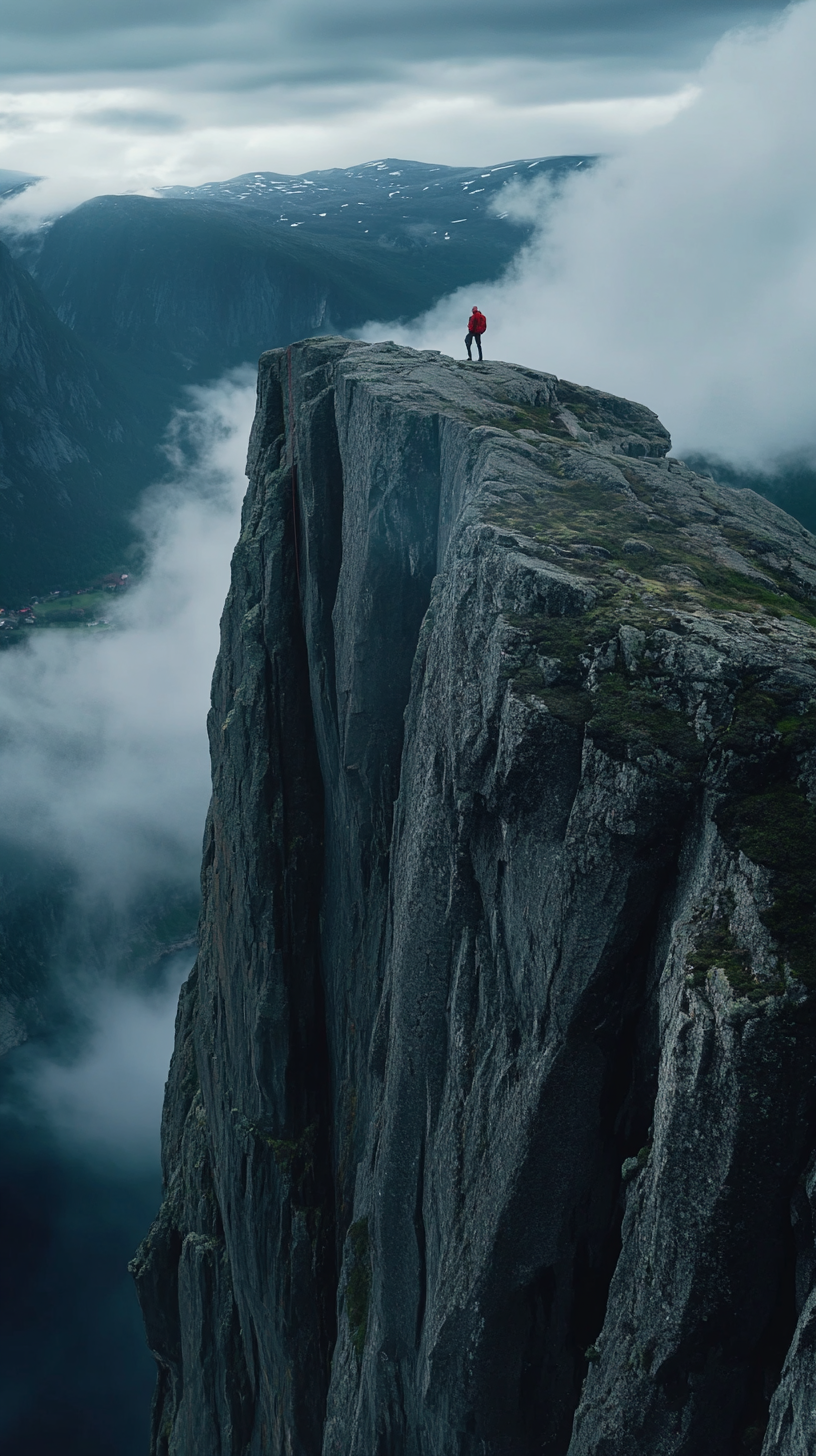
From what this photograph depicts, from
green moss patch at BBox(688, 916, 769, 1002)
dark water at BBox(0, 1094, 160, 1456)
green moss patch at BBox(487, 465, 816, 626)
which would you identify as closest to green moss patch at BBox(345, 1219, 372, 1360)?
green moss patch at BBox(688, 916, 769, 1002)

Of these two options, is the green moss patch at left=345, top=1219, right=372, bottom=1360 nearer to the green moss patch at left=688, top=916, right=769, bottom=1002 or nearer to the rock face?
the rock face

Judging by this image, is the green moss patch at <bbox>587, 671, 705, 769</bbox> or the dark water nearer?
the green moss patch at <bbox>587, 671, 705, 769</bbox>

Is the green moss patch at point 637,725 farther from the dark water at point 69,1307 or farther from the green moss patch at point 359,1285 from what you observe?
the dark water at point 69,1307

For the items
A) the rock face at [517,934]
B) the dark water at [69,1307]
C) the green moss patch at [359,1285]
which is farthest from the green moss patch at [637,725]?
the dark water at [69,1307]

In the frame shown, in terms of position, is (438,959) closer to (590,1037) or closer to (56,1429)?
(590,1037)

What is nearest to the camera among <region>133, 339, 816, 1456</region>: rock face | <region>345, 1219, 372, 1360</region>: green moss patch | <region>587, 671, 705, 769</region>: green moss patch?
<region>133, 339, 816, 1456</region>: rock face

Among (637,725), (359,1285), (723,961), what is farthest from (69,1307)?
(723,961)
